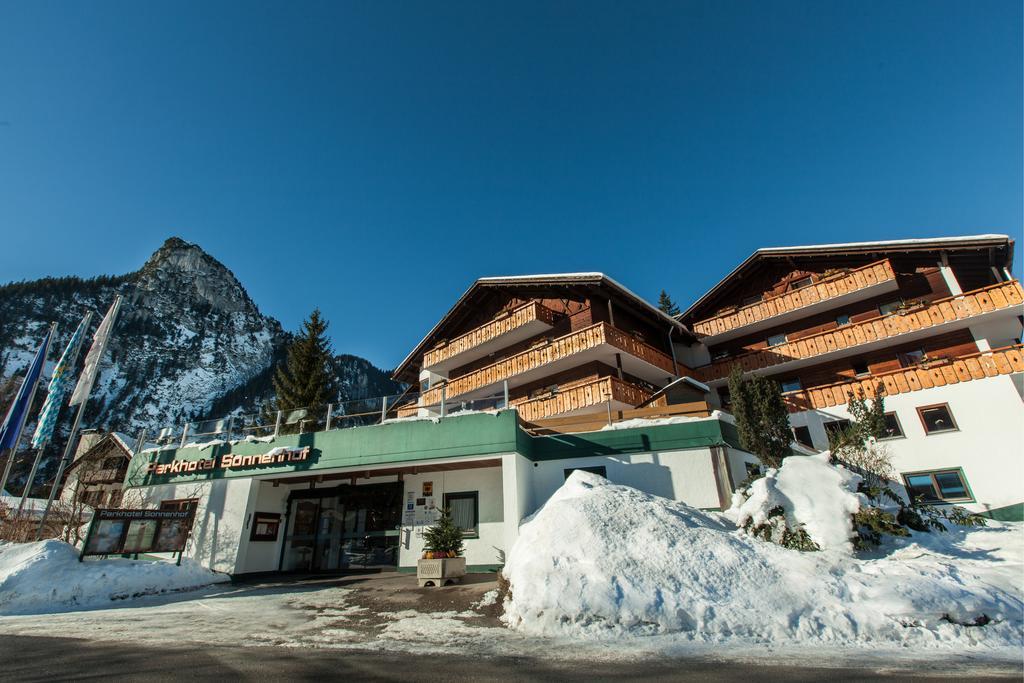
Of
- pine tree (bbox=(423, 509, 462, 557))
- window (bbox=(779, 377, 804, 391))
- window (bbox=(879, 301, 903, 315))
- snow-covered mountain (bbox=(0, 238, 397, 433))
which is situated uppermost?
snow-covered mountain (bbox=(0, 238, 397, 433))

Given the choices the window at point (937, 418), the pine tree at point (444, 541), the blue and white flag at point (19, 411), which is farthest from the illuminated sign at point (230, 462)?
the window at point (937, 418)

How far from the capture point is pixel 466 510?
15.4 metres

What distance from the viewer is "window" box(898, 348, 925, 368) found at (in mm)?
19230

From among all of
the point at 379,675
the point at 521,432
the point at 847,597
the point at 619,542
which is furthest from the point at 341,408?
the point at 847,597

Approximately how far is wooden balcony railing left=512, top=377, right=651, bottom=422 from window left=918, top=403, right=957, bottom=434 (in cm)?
974

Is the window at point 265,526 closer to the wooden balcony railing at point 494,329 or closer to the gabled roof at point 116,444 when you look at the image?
the wooden balcony railing at point 494,329

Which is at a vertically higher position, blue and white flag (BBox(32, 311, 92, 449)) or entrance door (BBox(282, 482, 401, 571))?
blue and white flag (BBox(32, 311, 92, 449))

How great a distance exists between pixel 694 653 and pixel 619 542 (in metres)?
2.61

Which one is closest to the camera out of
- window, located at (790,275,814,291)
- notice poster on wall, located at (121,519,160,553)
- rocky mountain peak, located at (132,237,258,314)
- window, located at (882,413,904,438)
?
notice poster on wall, located at (121,519,160,553)

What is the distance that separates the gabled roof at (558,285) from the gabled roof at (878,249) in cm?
346

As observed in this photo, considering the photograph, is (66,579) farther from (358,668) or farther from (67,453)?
(358,668)

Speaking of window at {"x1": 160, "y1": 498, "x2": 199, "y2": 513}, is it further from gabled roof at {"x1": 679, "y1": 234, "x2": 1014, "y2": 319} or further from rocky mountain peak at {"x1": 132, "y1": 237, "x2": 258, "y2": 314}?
rocky mountain peak at {"x1": 132, "y1": 237, "x2": 258, "y2": 314}

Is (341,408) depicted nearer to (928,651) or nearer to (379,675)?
(379,675)

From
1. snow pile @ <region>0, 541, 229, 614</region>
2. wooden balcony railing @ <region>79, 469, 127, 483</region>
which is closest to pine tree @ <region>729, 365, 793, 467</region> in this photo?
snow pile @ <region>0, 541, 229, 614</region>
